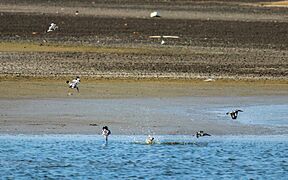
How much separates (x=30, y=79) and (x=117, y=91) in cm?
225

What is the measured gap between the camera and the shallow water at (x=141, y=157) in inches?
542

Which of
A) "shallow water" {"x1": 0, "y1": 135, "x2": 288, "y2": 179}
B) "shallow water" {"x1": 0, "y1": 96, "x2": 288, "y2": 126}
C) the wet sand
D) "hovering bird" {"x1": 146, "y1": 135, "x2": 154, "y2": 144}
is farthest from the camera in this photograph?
"shallow water" {"x1": 0, "y1": 96, "x2": 288, "y2": 126}

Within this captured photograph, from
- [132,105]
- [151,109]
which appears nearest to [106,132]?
[151,109]

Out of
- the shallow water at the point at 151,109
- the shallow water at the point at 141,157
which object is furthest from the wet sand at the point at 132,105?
the shallow water at the point at 141,157

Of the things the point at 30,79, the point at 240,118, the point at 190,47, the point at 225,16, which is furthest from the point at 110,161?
the point at 225,16

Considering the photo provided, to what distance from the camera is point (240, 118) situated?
18000 mm

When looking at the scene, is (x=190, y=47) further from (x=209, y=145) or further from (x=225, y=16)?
(x=225, y=16)

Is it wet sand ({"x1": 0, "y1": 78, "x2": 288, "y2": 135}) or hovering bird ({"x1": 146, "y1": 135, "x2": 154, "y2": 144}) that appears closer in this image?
hovering bird ({"x1": 146, "y1": 135, "x2": 154, "y2": 144})

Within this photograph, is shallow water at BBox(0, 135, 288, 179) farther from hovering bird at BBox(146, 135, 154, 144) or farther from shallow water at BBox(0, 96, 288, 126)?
shallow water at BBox(0, 96, 288, 126)

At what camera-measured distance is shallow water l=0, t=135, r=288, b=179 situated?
13.8 meters

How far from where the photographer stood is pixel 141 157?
15.0 metres

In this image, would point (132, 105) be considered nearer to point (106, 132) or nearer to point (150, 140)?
point (150, 140)

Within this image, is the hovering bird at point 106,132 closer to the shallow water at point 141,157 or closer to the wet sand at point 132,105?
the shallow water at point 141,157

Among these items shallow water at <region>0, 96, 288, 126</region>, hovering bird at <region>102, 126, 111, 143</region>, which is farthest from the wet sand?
hovering bird at <region>102, 126, 111, 143</region>
